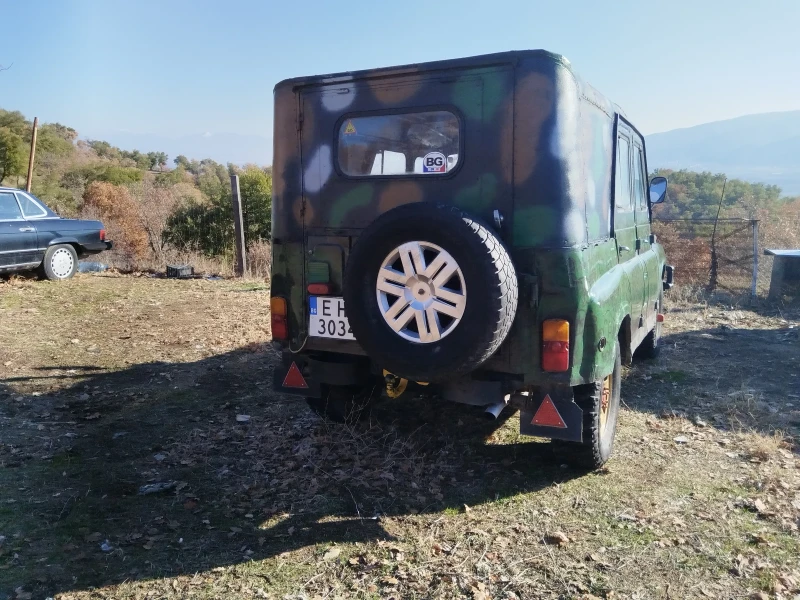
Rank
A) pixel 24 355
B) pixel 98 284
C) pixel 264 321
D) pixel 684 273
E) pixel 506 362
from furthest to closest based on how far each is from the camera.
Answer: pixel 684 273, pixel 98 284, pixel 264 321, pixel 24 355, pixel 506 362

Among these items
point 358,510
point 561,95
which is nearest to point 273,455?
point 358,510

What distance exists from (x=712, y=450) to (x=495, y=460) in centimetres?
156

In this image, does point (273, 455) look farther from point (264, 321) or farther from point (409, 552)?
point (264, 321)

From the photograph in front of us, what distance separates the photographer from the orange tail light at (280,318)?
13.7ft

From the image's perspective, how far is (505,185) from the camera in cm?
348

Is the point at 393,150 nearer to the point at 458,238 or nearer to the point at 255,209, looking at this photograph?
the point at 458,238

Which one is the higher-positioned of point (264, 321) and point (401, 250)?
point (401, 250)

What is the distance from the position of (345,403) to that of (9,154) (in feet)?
101

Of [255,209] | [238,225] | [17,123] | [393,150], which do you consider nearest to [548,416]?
[393,150]

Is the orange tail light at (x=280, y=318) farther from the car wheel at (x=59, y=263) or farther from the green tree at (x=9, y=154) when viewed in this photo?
the green tree at (x=9, y=154)

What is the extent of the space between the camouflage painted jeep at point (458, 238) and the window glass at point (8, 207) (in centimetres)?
823

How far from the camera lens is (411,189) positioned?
3.75m

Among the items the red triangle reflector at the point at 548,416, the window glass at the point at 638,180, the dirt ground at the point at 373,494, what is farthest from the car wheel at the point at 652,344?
the red triangle reflector at the point at 548,416

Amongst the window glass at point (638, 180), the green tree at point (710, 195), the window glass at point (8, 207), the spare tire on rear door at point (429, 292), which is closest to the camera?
the spare tire on rear door at point (429, 292)
